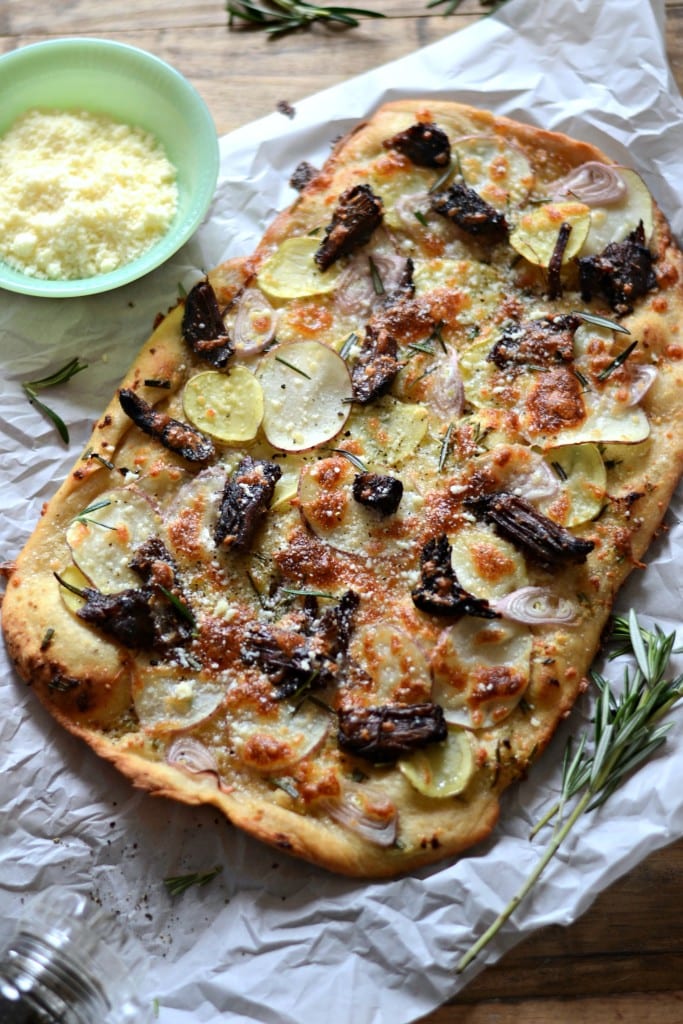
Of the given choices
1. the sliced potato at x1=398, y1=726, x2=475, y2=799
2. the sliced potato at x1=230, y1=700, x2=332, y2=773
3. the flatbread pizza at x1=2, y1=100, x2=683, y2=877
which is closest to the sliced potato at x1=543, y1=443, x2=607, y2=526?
the flatbread pizza at x1=2, y1=100, x2=683, y2=877

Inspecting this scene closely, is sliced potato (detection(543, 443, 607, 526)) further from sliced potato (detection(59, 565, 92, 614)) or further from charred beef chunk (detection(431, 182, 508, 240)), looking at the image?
sliced potato (detection(59, 565, 92, 614))

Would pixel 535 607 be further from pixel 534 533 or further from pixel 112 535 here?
pixel 112 535

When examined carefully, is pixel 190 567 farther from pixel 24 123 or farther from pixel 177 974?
pixel 24 123

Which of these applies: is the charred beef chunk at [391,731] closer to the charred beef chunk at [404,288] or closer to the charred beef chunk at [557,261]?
the charred beef chunk at [404,288]

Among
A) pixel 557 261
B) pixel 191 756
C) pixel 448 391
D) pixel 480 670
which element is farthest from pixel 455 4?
pixel 191 756

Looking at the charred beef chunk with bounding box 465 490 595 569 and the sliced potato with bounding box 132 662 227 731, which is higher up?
the charred beef chunk with bounding box 465 490 595 569

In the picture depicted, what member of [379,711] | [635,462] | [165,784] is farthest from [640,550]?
[165,784]
